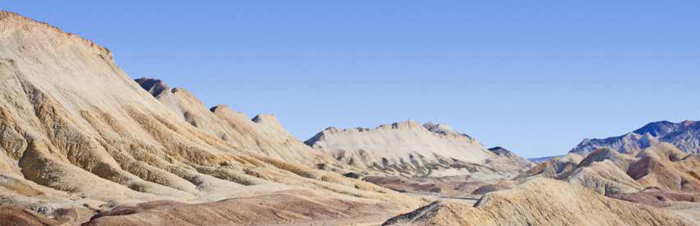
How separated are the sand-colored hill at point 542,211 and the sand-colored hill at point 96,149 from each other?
139ft

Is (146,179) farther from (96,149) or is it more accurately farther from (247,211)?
(247,211)

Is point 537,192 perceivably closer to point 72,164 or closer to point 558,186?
point 558,186

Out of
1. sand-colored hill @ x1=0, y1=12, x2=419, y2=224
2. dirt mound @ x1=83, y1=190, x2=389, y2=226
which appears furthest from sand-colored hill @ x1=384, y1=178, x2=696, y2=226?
sand-colored hill @ x1=0, y1=12, x2=419, y2=224

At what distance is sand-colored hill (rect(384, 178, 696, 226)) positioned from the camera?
197 feet

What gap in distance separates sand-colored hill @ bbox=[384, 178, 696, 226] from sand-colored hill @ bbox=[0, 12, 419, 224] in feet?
139

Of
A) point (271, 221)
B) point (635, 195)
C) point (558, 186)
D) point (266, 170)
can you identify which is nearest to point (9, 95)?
point (266, 170)

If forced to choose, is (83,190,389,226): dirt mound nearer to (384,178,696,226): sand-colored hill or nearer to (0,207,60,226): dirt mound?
(0,207,60,226): dirt mound

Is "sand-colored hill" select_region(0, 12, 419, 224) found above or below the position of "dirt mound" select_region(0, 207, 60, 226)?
above

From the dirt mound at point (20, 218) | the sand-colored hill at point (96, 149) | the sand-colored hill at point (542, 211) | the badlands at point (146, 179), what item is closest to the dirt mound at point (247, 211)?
the badlands at point (146, 179)

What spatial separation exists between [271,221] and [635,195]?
79.3 m

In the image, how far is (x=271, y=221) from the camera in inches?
3816

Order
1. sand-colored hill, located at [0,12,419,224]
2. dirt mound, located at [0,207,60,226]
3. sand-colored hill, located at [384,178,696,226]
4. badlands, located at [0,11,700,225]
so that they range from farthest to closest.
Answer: sand-colored hill, located at [0,12,419,224]
badlands, located at [0,11,700,225]
dirt mound, located at [0,207,60,226]
sand-colored hill, located at [384,178,696,226]

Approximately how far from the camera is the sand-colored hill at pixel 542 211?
60.2 m

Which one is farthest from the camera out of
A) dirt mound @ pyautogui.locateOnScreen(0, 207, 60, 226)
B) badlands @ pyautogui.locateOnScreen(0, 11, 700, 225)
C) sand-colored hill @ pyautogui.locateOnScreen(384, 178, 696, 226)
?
badlands @ pyautogui.locateOnScreen(0, 11, 700, 225)
